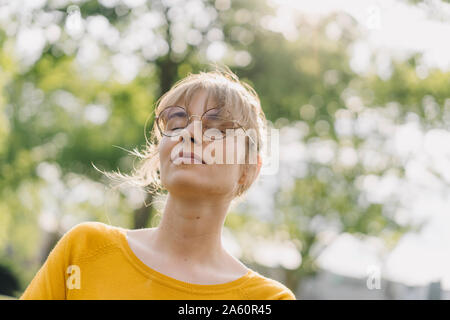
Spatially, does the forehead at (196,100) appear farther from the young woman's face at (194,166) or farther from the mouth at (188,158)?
the mouth at (188,158)

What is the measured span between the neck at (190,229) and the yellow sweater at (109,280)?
0.14 metres

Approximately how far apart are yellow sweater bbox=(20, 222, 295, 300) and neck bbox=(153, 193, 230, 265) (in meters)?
0.14

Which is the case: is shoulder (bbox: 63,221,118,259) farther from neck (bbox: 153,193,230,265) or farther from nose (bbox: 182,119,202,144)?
nose (bbox: 182,119,202,144)

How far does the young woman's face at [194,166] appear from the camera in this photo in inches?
71.2

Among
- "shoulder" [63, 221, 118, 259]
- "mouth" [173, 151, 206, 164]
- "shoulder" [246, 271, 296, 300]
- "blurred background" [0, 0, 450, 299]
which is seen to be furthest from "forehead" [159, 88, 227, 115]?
"blurred background" [0, 0, 450, 299]

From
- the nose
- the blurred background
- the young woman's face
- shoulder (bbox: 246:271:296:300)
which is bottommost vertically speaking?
shoulder (bbox: 246:271:296:300)

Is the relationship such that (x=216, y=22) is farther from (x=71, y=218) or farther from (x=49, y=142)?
(x=71, y=218)

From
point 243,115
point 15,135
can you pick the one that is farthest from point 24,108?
point 243,115

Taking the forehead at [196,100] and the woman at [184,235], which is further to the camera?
the forehead at [196,100]

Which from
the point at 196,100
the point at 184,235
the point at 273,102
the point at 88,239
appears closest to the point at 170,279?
the point at 184,235

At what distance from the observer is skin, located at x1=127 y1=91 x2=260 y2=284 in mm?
1833

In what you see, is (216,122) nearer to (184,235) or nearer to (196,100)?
(196,100)

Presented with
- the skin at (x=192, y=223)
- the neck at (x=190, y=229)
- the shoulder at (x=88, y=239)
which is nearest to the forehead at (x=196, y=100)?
the skin at (x=192, y=223)
